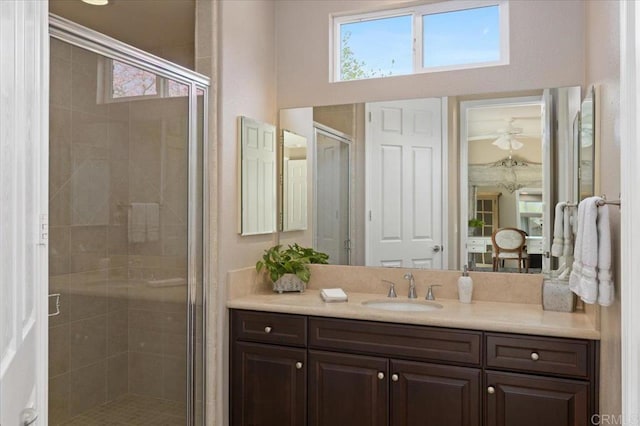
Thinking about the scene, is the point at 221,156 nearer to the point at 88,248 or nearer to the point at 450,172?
the point at 88,248

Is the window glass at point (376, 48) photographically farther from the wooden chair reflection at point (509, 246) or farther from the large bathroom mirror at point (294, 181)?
the wooden chair reflection at point (509, 246)

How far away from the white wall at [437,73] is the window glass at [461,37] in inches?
3.8

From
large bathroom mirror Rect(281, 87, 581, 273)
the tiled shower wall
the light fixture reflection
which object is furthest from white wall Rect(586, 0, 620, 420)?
the light fixture reflection

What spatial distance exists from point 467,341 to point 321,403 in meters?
0.81

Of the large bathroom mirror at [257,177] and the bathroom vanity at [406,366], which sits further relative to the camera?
the large bathroom mirror at [257,177]

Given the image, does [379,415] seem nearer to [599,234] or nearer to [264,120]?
[599,234]

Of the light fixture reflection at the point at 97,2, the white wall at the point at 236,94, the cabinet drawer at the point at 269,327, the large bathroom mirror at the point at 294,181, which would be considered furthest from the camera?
the large bathroom mirror at the point at 294,181

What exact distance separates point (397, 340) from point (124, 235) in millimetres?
1372

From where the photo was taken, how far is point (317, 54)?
321 centimetres

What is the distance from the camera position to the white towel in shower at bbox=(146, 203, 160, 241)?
2.43 meters

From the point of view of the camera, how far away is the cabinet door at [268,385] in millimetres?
2613

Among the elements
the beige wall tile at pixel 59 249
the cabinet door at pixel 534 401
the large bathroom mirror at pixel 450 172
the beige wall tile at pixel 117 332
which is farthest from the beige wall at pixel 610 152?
the beige wall tile at pixel 59 249

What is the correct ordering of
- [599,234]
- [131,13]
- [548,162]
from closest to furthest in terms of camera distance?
[599,234] → [548,162] → [131,13]

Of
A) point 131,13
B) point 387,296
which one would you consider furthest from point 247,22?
point 387,296
